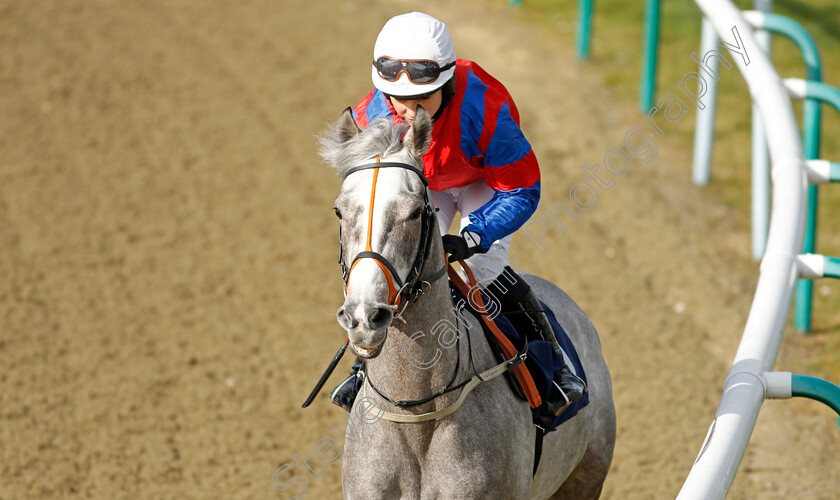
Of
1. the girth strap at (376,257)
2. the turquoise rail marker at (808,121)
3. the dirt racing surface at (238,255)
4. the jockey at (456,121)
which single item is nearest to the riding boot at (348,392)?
the jockey at (456,121)

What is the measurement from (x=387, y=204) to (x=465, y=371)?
0.84 m

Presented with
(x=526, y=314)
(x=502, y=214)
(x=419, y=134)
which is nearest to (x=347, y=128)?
(x=419, y=134)

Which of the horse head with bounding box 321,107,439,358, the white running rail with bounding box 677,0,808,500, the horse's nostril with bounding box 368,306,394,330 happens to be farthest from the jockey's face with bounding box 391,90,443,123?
the white running rail with bounding box 677,0,808,500

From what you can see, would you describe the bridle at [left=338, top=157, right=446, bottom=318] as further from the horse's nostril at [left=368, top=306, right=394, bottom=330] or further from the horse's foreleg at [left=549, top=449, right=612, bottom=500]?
the horse's foreleg at [left=549, top=449, right=612, bottom=500]

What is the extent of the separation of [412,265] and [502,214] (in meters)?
0.64

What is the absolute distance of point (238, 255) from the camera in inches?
316

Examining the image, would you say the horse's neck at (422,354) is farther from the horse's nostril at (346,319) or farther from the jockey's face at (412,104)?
the jockey's face at (412,104)

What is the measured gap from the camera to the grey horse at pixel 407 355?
2.72 meters

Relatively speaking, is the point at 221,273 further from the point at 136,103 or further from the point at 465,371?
the point at 465,371

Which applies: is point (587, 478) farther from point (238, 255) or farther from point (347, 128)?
point (238, 255)

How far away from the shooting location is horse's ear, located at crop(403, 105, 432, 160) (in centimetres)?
295

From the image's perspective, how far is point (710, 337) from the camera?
7109 mm

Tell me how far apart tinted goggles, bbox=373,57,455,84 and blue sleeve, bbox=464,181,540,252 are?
56 cm

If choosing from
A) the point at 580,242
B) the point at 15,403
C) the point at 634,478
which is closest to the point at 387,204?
the point at 634,478
